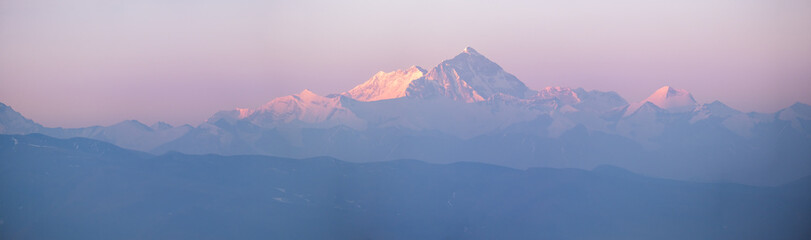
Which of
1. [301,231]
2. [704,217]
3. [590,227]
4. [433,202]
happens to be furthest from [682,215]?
[301,231]

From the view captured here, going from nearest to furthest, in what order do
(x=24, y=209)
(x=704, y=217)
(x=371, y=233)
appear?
(x=24, y=209) < (x=371, y=233) < (x=704, y=217)

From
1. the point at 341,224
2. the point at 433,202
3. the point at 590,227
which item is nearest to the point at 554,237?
the point at 590,227

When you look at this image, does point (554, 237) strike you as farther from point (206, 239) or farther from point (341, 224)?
point (206, 239)

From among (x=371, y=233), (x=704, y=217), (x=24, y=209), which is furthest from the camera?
(x=704, y=217)

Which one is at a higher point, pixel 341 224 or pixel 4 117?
pixel 4 117

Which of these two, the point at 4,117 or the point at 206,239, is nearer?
the point at 206,239

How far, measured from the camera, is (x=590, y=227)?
188 metres

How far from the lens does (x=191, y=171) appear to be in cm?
19612

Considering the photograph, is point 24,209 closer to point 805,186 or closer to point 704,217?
point 704,217

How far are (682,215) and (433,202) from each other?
1946 inches

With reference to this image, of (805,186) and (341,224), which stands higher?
(805,186)

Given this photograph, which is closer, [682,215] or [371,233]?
[371,233]

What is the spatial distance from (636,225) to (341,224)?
2278 inches

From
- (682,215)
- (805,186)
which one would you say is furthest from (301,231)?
(805,186)
